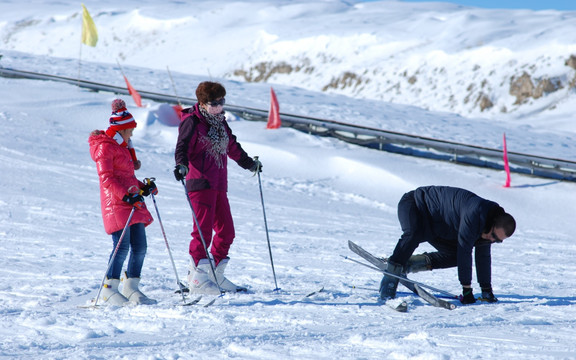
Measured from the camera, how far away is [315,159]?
1427cm

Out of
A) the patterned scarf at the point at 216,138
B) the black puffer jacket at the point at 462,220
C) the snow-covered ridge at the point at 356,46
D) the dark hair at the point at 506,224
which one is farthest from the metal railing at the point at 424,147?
the snow-covered ridge at the point at 356,46

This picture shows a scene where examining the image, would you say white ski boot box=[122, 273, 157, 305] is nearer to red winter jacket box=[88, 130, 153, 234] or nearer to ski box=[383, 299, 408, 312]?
red winter jacket box=[88, 130, 153, 234]

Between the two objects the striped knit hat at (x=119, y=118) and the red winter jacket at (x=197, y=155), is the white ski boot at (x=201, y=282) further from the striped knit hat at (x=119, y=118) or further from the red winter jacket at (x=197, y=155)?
the striped knit hat at (x=119, y=118)

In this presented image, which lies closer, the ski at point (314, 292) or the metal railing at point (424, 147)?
the ski at point (314, 292)

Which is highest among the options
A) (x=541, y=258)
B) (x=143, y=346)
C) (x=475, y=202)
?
(x=475, y=202)

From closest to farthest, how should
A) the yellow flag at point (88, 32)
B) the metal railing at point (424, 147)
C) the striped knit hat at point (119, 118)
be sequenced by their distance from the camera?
the striped knit hat at point (119, 118) → the metal railing at point (424, 147) → the yellow flag at point (88, 32)

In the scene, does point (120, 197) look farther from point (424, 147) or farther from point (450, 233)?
point (424, 147)

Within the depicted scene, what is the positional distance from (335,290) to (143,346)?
2.24 metres

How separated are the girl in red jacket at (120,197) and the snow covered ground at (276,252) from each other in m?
0.31

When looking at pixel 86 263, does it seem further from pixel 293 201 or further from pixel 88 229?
pixel 293 201

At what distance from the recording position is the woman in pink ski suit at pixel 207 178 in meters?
5.27

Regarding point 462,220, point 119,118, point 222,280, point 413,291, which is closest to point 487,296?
point 413,291

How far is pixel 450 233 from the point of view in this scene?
5.18m

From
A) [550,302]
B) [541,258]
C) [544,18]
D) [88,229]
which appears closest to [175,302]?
[550,302]
